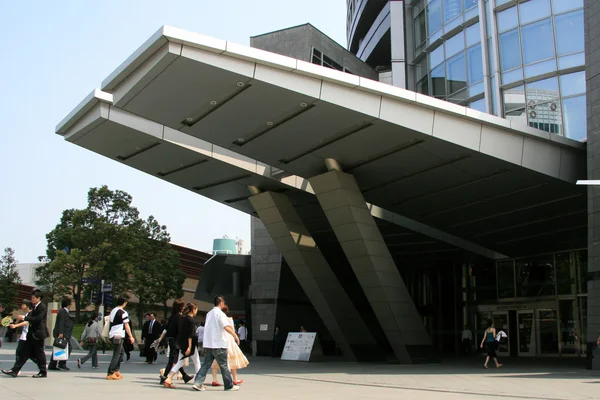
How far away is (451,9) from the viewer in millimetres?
27234

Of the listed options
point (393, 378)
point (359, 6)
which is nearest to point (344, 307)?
point (393, 378)

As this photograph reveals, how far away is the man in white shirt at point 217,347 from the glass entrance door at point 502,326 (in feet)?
73.2

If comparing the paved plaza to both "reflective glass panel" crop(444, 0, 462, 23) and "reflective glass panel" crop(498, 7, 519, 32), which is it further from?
"reflective glass panel" crop(444, 0, 462, 23)

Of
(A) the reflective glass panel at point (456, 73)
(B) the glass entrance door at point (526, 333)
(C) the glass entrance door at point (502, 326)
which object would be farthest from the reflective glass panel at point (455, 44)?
(C) the glass entrance door at point (502, 326)

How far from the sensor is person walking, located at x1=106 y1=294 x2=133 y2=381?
12.6 meters

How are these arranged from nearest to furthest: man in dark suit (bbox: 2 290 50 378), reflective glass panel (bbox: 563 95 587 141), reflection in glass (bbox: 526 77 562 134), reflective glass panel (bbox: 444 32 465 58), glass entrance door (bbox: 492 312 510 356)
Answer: man in dark suit (bbox: 2 290 50 378), reflective glass panel (bbox: 563 95 587 141), reflection in glass (bbox: 526 77 562 134), reflective glass panel (bbox: 444 32 465 58), glass entrance door (bbox: 492 312 510 356)

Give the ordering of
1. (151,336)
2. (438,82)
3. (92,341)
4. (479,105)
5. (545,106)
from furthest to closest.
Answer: (438,82), (479,105), (545,106), (151,336), (92,341)

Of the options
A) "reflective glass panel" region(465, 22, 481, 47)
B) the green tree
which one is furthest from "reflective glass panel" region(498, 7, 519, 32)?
the green tree

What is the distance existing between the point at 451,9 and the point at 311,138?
1297 cm

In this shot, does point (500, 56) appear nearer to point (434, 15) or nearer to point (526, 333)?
point (434, 15)

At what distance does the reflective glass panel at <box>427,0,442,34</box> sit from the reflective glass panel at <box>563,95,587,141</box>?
8.02 metres

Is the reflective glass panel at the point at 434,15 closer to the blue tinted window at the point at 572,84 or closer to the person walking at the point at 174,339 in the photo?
the blue tinted window at the point at 572,84

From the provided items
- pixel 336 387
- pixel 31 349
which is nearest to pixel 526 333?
pixel 336 387

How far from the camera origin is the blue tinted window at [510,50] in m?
23.7
